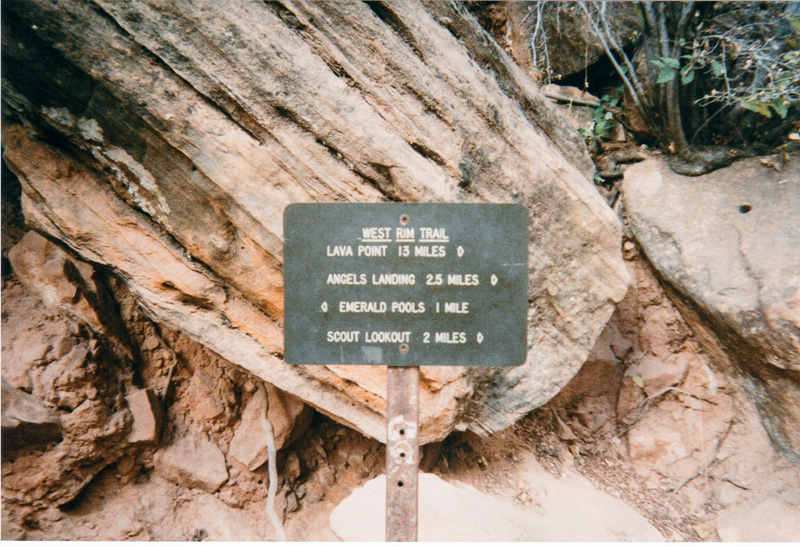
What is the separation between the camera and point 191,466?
3086 mm

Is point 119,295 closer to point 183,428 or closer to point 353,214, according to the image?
point 183,428

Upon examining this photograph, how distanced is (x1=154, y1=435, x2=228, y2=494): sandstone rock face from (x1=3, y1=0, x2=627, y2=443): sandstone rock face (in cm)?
105

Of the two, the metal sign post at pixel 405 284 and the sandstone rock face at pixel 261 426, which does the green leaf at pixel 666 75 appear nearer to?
the metal sign post at pixel 405 284

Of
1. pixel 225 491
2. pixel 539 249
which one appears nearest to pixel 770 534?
pixel 539 249

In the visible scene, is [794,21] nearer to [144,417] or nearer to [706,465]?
[706,465]

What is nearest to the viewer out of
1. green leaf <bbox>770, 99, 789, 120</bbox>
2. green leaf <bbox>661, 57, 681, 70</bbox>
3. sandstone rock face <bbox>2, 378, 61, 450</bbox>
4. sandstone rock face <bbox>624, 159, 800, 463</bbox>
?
sandstone rock face <bbox>2, 378, 61, 450</bbox>

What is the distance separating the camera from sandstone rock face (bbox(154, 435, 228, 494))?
3.08 m

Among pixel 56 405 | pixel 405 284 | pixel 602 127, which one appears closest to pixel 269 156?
pixel 405 284

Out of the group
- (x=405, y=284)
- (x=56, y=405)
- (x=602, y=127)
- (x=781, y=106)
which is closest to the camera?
(x=405, y=284)

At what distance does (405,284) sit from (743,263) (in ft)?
9.35

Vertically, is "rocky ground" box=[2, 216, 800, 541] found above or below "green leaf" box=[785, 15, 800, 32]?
below

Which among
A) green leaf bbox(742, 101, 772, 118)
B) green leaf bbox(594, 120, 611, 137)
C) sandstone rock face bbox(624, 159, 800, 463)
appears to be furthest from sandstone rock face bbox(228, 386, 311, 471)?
green leaf bbox(742, 101, 772, 118)

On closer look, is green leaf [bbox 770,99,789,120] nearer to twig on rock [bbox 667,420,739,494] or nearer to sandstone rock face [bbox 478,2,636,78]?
sandstone rock face [bbox 478,2,636,78]

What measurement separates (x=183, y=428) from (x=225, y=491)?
56 cm
